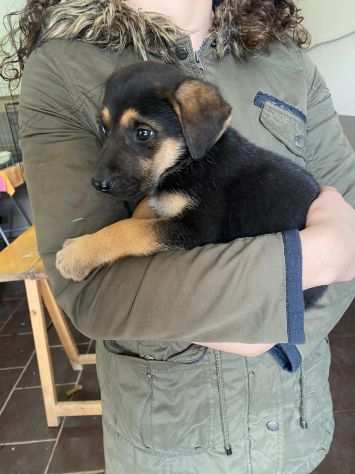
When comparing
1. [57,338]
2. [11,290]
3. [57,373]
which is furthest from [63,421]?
[11,290]

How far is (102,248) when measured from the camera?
101cm

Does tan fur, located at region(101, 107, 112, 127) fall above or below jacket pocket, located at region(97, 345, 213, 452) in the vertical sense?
above

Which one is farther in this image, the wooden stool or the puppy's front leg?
the wooden stool

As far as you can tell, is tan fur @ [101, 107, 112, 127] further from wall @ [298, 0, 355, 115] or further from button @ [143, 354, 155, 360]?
wall @ [298, 0, 355, 115]

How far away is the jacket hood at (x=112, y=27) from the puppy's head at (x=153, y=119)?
76mm

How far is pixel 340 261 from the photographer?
0.99 meters

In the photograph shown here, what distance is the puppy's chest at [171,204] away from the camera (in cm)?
116

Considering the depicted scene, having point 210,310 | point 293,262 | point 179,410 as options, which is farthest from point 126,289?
point 179,410

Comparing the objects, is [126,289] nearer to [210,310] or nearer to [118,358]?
[210,310]

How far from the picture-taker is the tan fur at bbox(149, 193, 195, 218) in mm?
1160

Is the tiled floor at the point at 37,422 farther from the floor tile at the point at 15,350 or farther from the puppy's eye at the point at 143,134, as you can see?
the puppy's eye at the point at 143,134

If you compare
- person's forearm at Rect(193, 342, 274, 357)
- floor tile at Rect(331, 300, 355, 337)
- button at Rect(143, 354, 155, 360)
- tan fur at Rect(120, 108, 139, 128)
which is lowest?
floor tile at Rect(331, 300, 355, 337)

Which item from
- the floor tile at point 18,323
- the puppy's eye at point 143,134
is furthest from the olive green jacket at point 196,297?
the floor tile at point 18,323

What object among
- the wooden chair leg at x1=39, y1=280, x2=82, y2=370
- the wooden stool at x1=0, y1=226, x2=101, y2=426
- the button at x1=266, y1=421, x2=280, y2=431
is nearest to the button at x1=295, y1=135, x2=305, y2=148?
the button at x1=266, y1=421, x2=280, y2=431
